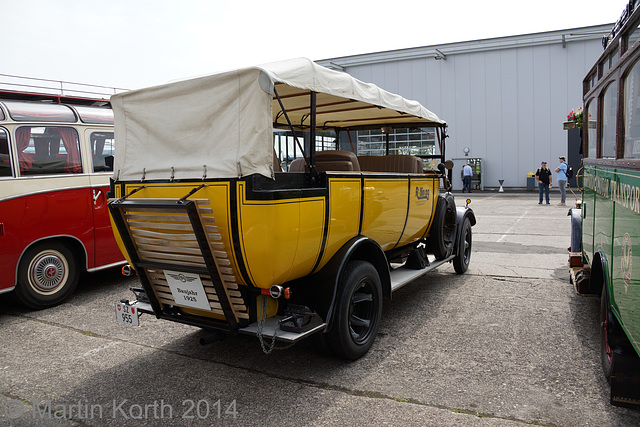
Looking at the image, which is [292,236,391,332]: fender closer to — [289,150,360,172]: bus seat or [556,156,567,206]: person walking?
[289,150,360,172]: bus seat

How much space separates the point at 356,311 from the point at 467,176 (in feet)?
73.3

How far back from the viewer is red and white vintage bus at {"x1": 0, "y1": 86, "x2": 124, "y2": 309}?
555 cm

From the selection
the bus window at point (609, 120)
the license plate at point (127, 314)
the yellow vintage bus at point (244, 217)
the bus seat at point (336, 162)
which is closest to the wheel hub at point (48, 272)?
the yellow vintage bus at point (244, 217)

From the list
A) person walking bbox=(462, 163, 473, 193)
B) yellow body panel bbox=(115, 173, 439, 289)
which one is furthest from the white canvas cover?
person walking bbox=(462, 163, 473, 193)

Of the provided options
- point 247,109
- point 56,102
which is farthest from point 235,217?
point 56,102

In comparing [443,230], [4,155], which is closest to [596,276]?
[443,230]

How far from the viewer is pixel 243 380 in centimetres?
380

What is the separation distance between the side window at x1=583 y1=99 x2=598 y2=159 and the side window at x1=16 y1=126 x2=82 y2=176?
607 cm

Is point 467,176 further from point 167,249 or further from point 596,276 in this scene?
point 167,249

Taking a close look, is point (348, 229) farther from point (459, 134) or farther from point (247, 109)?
point (459, 134)

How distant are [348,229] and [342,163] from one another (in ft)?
2.98

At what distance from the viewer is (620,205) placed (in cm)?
315

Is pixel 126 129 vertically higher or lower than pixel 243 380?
higher

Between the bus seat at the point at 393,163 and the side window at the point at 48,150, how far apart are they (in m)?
3.82
